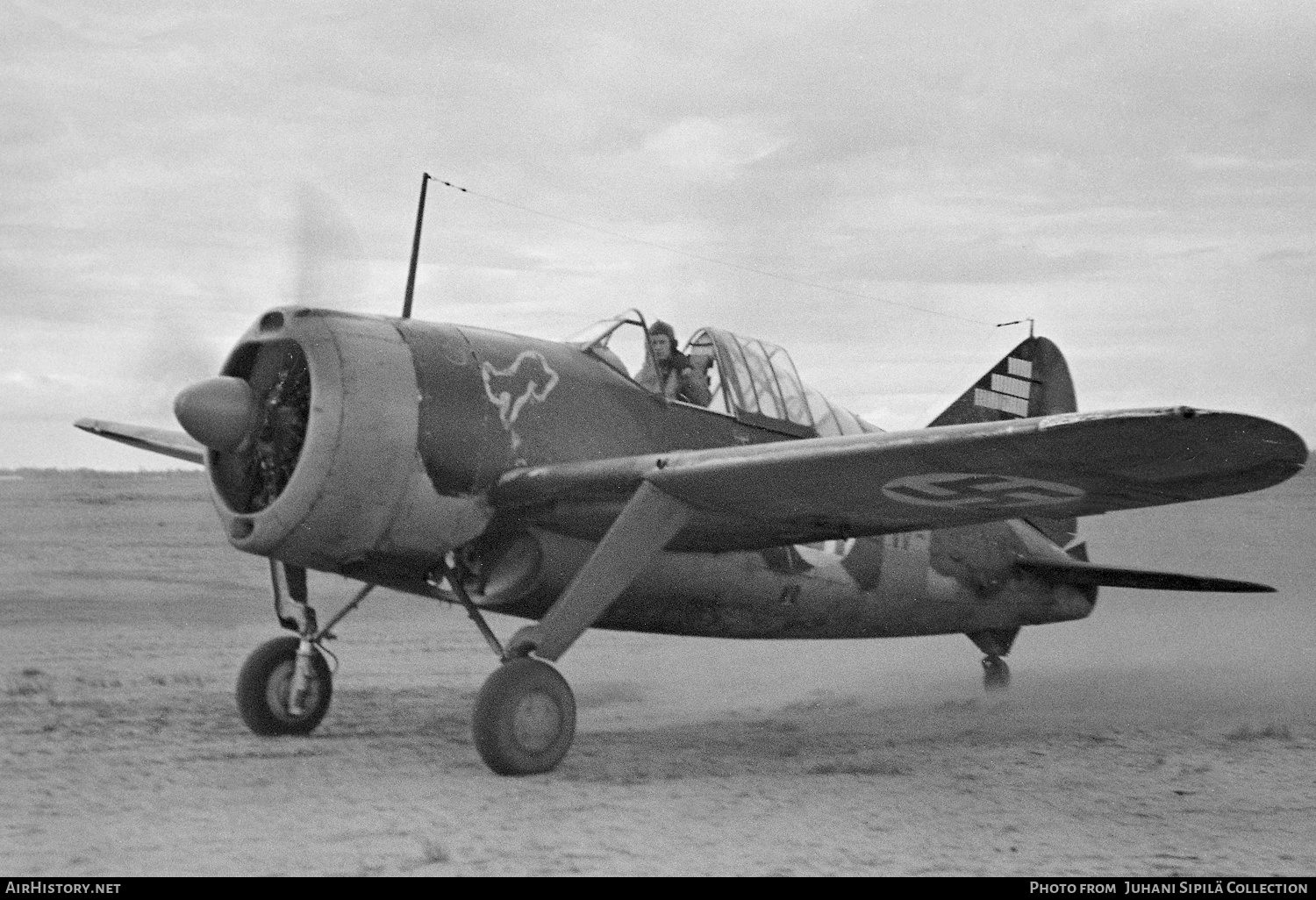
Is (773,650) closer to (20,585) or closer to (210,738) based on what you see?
(210,738)

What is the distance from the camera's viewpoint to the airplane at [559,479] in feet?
23.6

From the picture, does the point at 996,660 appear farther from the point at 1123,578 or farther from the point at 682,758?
the point at 682,758

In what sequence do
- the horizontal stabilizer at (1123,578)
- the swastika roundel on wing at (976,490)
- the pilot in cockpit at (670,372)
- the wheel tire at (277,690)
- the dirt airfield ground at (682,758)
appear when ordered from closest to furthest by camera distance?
1. the dirt airfield ground at (682,758)
2. the swastika roundel on wing at (976,490)
3. the wheel tire at (277,690)
4. the pilot in cockpit at (670,372)
5. the horizontal stabilizer at (1123,578)

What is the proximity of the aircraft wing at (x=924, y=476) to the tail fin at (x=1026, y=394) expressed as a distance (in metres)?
3.58

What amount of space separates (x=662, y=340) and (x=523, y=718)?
2792 millimetres

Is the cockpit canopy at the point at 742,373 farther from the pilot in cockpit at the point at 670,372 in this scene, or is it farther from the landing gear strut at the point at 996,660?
the landing gear strut at the point at 996,660

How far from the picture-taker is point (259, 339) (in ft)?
25.8

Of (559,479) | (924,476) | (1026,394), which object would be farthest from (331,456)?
(1026,394)

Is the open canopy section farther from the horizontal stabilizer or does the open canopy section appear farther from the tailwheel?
the tailwheel

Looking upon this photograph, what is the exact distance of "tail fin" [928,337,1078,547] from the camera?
12.1 metres

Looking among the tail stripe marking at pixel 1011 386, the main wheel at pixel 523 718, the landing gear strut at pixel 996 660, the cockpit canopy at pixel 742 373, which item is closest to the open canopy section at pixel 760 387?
the cockpit canopy at pixel 742 373

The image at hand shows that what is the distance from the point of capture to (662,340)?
9.28m

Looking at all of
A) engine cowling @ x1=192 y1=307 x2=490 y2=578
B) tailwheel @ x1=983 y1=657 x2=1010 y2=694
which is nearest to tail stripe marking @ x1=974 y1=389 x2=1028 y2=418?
tailwheel @ x1=983 y1=657 x2=1010 y2=694
